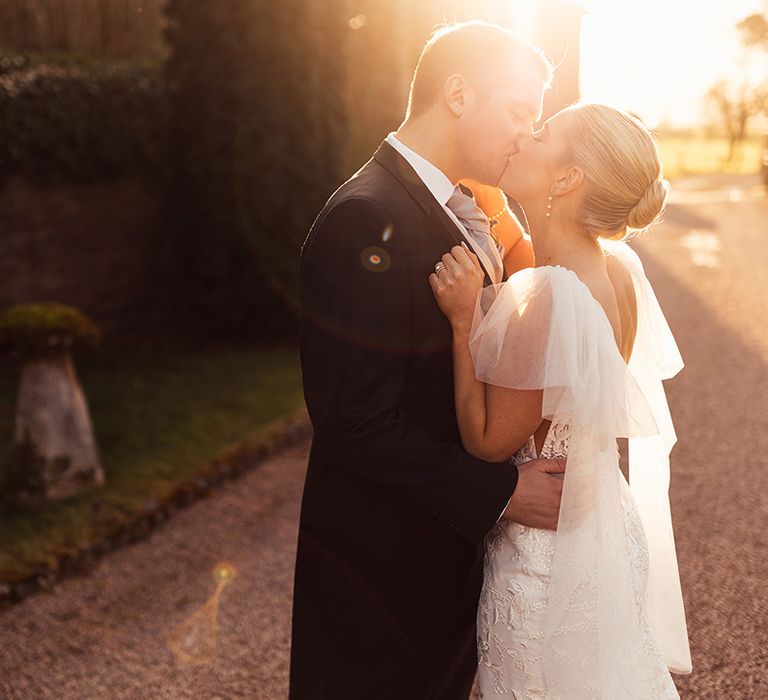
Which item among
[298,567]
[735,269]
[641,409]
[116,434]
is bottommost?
[735,269]

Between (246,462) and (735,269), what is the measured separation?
31.9ft

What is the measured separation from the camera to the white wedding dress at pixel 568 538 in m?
2.10

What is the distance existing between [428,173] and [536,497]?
0.88m

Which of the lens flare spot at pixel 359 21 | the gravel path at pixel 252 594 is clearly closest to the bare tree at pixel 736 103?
the lens flare spot at pixel 359 21

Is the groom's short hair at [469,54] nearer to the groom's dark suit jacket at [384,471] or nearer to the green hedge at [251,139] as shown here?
the groom's dark suit jacket at [384,471]

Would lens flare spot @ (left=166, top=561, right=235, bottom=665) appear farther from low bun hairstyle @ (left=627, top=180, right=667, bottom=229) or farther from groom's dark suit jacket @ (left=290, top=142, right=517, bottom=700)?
low bun hairstyle @ (left=627, top=180, right=667, bottom=229)

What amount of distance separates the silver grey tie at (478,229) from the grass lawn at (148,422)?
3406mm

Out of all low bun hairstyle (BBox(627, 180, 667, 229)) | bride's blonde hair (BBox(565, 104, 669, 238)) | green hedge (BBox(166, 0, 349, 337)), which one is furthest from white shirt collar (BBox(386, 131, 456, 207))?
green hedge (BBox(166, 0, 349, 337))

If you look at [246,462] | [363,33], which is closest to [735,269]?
[363,33]

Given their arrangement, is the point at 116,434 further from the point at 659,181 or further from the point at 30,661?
the point at 659,181

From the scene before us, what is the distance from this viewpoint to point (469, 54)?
2143 mm

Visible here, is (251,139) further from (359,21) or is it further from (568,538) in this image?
(568,538)

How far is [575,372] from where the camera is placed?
2.07m

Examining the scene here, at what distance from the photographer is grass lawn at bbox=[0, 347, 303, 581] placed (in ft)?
16.2
